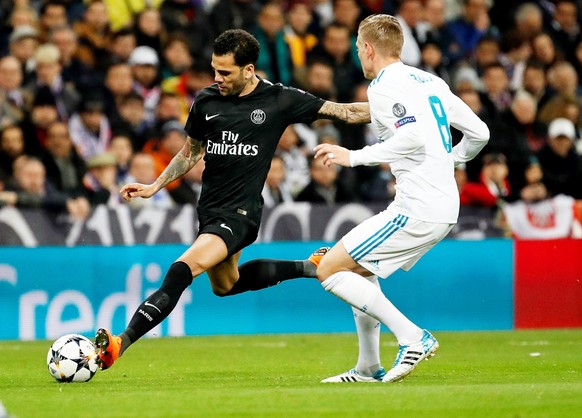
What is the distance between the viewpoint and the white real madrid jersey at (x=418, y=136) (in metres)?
7.98

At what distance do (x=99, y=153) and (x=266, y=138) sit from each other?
5.13 metres

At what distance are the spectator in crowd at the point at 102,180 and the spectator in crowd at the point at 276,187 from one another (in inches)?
65.7

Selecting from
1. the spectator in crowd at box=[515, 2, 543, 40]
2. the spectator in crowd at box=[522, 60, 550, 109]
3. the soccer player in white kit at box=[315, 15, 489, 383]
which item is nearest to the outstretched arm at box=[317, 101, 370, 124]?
the soccer player in white kit at box=[315, 15, 489, 383]

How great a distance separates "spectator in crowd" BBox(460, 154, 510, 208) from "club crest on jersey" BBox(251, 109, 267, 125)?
18.8ft

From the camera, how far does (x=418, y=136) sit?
7965 millimetres

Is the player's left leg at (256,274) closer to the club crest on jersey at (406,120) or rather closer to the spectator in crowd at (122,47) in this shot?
the club crest on jersey at (406,120)

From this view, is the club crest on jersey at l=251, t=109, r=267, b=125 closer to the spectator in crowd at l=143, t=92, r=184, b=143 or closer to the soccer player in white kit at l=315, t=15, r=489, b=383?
the soccer player in white kit at l=315, t=15, r=489, b=383

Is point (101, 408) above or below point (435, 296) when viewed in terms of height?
above

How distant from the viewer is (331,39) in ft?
53.3

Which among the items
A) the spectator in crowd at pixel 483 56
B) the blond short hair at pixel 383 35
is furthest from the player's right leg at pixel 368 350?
the spectator in crowd at pixel 483 56

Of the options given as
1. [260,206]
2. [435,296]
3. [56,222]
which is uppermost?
[260,206]

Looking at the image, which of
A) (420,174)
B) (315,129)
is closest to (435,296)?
(315,129)

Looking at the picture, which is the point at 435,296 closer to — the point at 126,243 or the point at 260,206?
the point at 126,243

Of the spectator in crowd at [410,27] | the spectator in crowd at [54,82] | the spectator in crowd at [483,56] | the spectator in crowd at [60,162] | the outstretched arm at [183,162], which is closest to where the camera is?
the outstretched arm at [183,162]
